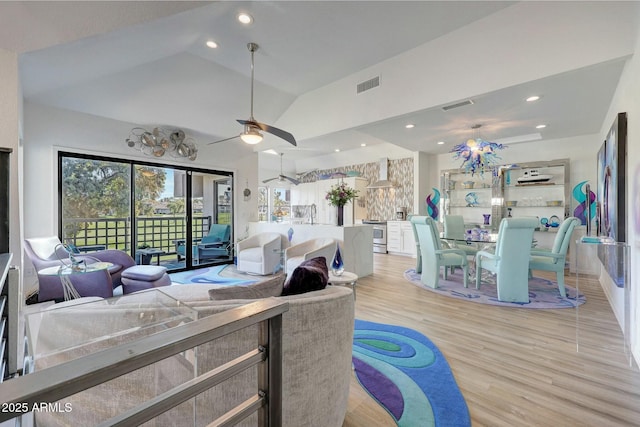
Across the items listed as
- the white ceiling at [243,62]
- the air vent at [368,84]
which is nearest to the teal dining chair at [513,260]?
the white ceiling at [243,62]

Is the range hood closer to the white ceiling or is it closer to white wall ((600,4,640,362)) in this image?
the white ceiling

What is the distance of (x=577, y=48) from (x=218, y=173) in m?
6.00

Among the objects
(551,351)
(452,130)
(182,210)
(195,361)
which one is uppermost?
(452,130)

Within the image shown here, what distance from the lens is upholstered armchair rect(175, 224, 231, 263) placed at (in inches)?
231

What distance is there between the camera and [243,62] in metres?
4.15

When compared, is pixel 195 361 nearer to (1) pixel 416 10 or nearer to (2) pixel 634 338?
(2) pixel 634 338

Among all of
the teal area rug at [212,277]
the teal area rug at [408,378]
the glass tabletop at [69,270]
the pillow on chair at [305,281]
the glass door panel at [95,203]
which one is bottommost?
the teal area rug at [408,378]

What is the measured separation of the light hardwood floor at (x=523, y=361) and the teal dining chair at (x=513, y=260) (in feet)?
1.00

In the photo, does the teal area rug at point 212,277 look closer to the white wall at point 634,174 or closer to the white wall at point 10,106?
the white wall at point 10,106

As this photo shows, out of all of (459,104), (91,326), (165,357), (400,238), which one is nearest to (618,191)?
(459,104)

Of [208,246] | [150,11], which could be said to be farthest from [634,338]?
[208,246]

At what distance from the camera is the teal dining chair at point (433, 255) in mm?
4094

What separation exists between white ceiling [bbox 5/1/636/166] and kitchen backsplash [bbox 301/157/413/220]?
2152 millimetres

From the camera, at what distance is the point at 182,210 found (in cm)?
563
